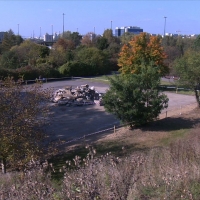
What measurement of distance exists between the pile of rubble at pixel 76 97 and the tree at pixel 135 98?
26.7 feet

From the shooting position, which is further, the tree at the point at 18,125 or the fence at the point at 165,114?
the fence at the point at 165,114

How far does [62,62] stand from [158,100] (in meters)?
31.3

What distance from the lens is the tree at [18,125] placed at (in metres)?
12.0

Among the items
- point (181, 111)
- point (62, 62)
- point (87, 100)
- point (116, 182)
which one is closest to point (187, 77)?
point (181, 111)

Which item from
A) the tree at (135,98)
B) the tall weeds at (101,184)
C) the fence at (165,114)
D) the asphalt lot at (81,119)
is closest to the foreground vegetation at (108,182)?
the tall weeds at (101,184)

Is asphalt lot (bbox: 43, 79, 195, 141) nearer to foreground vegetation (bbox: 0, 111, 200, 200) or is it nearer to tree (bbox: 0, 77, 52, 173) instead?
tree (bbox: 0, 77, 52, 173)

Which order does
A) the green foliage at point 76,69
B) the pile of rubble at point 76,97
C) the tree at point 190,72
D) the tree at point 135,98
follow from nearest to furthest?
the tree at point 135,98 < the tree at point 190,72 < the pile of rubble at point 76,97 < the green foliage at point 76,69

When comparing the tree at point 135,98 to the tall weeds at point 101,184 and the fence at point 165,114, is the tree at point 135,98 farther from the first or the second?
the tall weeds at point 101,184

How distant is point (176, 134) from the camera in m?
18.8

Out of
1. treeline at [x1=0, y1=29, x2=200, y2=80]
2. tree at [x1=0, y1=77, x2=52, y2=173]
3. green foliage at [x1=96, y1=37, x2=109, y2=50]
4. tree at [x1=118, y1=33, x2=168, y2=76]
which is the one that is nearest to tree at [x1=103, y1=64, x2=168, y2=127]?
tree at [x1=0, y1=77, x2=52, y2=173]

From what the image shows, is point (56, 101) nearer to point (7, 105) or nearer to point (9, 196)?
point (7, 105)

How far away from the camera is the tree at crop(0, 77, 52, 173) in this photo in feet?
39.4

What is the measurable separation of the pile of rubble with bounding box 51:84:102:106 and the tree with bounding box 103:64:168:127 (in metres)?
8.15

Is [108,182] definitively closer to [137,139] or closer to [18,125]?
[18,125]
